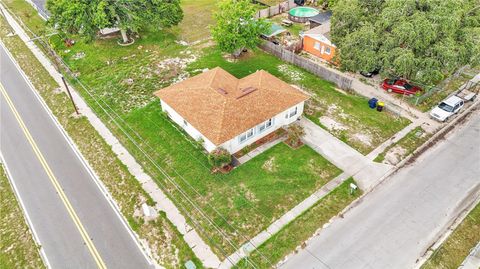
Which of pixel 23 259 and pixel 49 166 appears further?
pixel 49 166

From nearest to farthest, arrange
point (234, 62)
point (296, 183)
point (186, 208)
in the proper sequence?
point (186, 208), point (296, 183), point (234, 62)

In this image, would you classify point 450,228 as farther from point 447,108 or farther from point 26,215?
point 26,215

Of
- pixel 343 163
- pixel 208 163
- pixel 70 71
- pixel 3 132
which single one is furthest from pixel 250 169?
pixel 70 71

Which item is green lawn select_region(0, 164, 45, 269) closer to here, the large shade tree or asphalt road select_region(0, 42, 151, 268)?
asphalt road select_region(0, 42, 151, 268)

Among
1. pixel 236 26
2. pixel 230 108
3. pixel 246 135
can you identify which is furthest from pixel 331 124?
pixel 236 26

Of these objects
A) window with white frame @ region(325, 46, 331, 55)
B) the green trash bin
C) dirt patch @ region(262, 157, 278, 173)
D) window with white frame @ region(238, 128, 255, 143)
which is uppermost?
window with white frame @ region(325, 46, 331, 55)

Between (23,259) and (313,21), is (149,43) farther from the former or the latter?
(23,259)

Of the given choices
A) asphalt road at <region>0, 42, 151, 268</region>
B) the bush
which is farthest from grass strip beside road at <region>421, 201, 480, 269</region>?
asphalt road at <region>0, 42, 151, 268</region>
